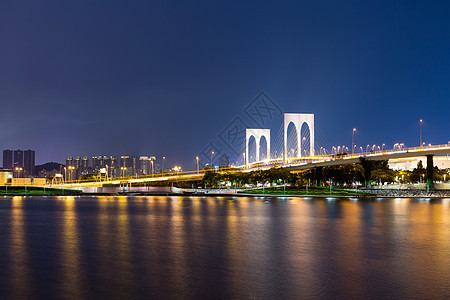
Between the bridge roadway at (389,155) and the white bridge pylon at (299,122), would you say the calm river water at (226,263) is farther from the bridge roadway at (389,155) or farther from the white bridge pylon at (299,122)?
the white bridge pylon at (299,122)

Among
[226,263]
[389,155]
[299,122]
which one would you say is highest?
[299,122]

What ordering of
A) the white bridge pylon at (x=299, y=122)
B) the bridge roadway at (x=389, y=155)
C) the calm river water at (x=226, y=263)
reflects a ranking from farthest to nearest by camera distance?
the white bridge pylon at (x=299, y=122)
the bridge roadway at (x=389, y=155)
the calm river water at (x=226, y=263)

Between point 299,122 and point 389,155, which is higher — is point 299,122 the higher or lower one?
the higher one

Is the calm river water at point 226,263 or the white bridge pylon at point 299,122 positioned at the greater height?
the white bridge pylon at point 299,122

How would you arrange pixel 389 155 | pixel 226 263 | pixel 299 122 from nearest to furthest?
pixel 226 263, pixel 389 155, pixel 299 122

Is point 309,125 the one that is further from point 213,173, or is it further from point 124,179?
point 124,179

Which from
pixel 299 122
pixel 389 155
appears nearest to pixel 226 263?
pixel 389 155

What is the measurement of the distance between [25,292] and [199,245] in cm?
788

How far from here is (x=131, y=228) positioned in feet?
74.3

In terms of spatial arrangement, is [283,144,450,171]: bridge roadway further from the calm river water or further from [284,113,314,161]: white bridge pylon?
the calm river water

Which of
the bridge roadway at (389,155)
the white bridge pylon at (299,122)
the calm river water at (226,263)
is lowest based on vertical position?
the calm river water at (226,263)

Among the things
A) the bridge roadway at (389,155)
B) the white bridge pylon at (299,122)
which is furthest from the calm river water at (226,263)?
the white bridge pylon at (299,122)

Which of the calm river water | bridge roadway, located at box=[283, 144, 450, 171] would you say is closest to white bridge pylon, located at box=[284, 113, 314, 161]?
bridge roadway, located at box=[283, 144, 450, 171]

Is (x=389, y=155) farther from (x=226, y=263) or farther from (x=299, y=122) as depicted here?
(x=226, y=263)
